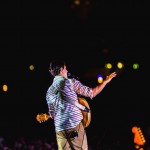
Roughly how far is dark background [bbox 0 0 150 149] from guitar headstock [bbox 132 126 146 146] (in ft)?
1.01

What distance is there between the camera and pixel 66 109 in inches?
204

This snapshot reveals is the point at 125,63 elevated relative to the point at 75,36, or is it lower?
lower

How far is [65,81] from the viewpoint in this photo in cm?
515

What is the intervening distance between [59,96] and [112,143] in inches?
168

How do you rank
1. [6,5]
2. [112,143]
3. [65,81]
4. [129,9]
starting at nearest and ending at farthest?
[65,81] < [112,143] < [6,5] < [129,9]

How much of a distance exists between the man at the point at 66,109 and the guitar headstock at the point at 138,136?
362 cm

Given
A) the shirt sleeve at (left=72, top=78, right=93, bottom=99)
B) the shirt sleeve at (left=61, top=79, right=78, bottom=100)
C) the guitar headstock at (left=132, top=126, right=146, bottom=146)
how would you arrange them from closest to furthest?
the shirt sleeve at (left=61, top=79, right=78, bottom=100) → the shirt sleeve at (left=72, top=78, right=93, bottom=99) → the guitar headstock at (left=132, top=126, right=146, bottom=146)

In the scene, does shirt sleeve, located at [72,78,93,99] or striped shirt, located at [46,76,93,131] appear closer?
striped shirt, located at [46,76,93,131]

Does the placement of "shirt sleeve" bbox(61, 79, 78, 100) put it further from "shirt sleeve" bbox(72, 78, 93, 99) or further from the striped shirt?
"shirt sleeve" bbox(72, 78, 93, 99)

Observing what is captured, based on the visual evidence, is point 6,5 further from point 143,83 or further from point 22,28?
point 143,83

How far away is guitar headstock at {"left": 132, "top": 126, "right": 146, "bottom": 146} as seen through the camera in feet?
28.4

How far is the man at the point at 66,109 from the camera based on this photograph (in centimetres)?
516

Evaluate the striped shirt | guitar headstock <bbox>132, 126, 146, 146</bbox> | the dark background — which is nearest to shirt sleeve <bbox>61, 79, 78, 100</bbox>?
the striped shirt

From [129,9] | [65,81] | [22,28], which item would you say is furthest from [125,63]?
[65,81]
